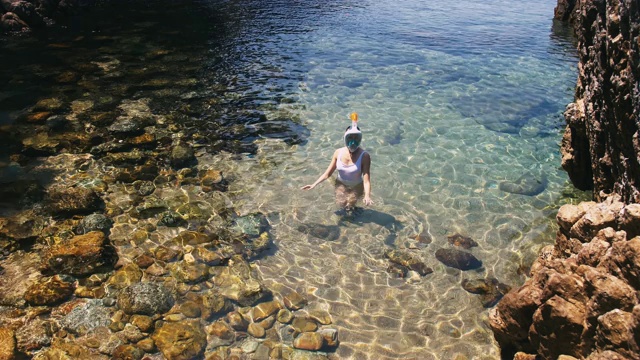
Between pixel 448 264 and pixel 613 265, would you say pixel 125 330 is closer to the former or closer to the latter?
pixel 448 264

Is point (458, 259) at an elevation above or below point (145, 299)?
below

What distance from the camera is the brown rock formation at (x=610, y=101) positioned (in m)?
5.42

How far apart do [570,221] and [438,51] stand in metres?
18.3

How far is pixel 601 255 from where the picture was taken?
15.4 feet

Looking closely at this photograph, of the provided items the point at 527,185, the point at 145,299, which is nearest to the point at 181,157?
the point at 145,299

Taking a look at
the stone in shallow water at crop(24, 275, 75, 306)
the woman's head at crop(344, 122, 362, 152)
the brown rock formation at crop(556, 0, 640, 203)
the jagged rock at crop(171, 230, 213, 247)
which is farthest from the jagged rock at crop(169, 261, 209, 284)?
the brown rock formation at crop(556, 0, 640, 203)

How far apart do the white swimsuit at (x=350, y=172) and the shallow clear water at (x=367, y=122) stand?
2.58ft

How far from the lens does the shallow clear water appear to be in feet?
25.2

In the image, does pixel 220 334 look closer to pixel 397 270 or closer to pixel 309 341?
pixel 309 341

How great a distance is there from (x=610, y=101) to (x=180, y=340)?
25.5 ft

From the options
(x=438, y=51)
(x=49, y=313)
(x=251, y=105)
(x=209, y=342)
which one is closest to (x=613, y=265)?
(x=209, y=342)

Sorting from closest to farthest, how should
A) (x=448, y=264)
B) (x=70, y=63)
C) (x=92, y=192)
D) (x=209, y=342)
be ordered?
(x=209, y=342)
(x=448, y=264)
(x=92, y=192)
(x=70, y=63)

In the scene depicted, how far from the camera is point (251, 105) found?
49.6ft

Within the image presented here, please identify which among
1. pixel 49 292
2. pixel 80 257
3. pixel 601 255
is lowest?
pixel 49 292
